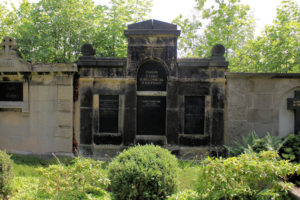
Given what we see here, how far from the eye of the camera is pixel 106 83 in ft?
25.5

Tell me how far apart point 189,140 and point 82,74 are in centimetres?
389

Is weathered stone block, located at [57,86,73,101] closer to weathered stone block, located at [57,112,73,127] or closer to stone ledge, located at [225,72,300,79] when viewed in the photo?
weathered stone block, located at [57,112,73,127]

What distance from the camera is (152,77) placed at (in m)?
7.70

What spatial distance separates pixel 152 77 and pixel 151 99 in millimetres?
682

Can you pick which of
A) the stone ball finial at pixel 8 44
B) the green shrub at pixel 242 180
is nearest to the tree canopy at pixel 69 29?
the stone ball finial at pixel 8 44

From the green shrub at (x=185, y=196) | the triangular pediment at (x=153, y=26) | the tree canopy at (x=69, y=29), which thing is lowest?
the green shrub at (x=185, y=196)

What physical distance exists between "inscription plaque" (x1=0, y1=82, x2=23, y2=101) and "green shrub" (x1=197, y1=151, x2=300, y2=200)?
6.54 meters

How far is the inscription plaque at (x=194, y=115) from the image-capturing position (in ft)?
25.3

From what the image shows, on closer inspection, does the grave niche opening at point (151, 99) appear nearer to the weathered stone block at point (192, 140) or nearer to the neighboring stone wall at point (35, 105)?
the weathered stone block at point (192, 140)

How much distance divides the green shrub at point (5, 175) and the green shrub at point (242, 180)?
353 cm

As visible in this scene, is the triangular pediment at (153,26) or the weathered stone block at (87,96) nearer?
the triangular pediment at (153,26)

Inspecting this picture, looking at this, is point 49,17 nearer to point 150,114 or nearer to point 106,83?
point 106,83

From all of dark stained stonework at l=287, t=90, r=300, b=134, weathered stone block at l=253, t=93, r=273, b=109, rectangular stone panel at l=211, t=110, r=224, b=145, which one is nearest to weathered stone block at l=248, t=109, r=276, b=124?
weathered stone block at l=253, t=93, r=273, b=109

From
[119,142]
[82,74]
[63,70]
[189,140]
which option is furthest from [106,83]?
[189,140]
